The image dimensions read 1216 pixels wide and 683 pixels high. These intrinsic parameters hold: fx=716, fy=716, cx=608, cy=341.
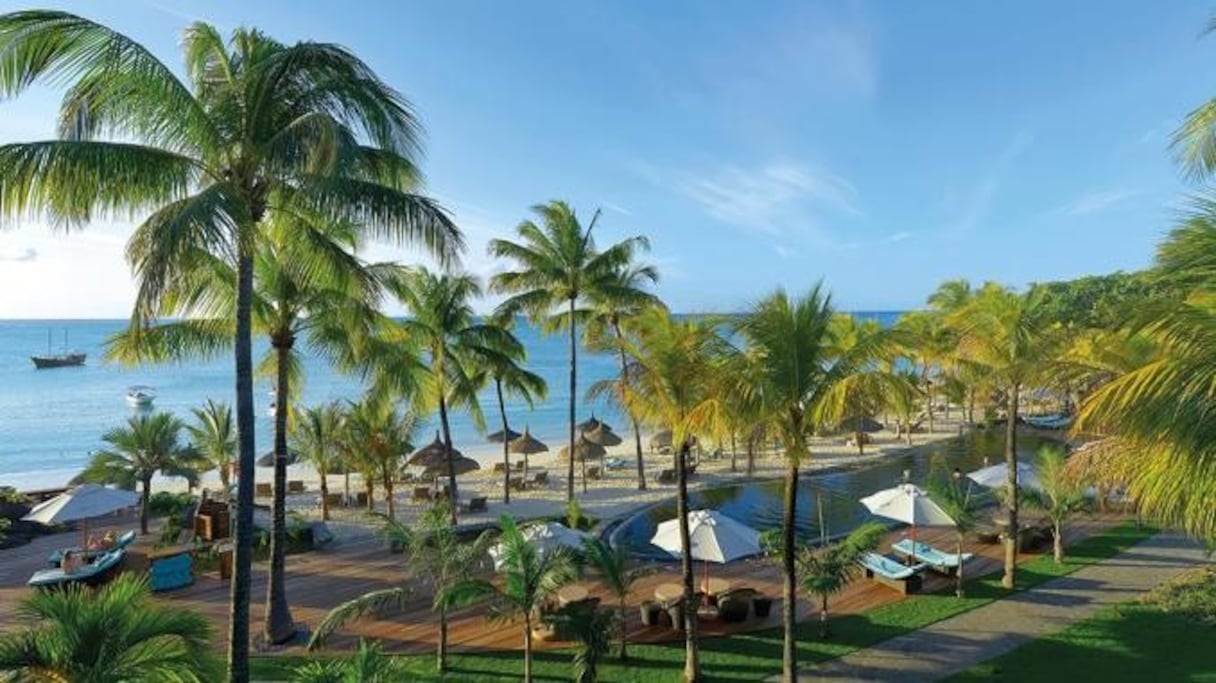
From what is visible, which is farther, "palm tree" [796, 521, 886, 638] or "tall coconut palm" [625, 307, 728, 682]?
"palm tree" [796, 521, 886, 638]

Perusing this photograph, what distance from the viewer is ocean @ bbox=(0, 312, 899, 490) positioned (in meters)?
43.7

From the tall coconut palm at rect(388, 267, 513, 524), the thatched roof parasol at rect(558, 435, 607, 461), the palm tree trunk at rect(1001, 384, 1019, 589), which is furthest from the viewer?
the thatched roof parasol at rect(558, 435, 607, 461)

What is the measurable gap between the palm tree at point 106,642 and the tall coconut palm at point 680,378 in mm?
6276

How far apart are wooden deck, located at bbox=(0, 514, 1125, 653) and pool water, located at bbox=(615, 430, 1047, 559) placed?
7.27 ft

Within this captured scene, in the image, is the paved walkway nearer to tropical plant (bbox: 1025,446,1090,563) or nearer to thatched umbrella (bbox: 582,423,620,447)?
tropical plant (bbox: 1025,446,1090,563)

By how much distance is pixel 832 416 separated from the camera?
930 centimetres

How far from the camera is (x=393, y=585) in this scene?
47.9 feet

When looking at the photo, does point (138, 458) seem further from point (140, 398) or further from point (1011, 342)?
point (140, 398)

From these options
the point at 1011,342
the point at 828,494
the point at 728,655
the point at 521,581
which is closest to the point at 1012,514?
the point at 1011,342

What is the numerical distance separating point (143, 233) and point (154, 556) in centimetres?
1030

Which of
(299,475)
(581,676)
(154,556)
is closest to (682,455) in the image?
(581,676)

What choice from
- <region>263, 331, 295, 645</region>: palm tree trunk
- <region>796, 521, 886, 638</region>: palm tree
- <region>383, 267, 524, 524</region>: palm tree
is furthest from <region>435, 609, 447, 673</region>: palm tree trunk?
<region>383, 267, 524, 524</region>: palm tree

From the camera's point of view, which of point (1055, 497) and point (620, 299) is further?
point (620, 299)

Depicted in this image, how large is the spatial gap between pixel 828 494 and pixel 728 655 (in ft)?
47.5
